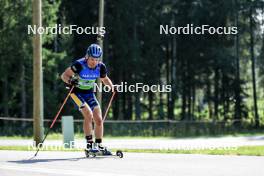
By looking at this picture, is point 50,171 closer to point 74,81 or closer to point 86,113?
point 86,113

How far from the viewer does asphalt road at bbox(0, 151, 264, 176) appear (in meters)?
8.40

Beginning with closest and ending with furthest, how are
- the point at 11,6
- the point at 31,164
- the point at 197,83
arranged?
1. the point at 31,164
2. the point at 11,6
3. the point at 197,83

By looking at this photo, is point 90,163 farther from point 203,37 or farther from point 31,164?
point 203,37

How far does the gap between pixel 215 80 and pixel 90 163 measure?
42.8m

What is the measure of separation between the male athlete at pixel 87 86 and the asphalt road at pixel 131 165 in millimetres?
512

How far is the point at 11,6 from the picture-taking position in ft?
114

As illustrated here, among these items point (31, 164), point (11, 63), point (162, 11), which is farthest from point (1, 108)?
point (31, 164)

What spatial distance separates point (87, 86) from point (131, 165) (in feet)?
7.44

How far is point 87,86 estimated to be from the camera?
11125 millimetres

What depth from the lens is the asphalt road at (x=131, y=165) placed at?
27.6ft

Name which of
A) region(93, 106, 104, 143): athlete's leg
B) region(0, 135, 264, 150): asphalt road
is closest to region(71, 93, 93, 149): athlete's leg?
region(93, 106, 104, 143): athlete's leg

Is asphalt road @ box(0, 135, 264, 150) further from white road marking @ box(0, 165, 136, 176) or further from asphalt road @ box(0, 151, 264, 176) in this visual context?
white road marking @ box(0, 165, 136, 176)

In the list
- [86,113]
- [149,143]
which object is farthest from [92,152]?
[149,143]

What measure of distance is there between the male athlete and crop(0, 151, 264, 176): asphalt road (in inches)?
20.2
